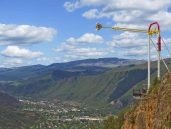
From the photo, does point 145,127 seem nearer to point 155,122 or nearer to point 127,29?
point 155,122

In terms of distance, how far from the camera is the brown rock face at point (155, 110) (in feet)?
256

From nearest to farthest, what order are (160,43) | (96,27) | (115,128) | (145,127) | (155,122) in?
(155,122) < (145,127) < (160,43) < (96,27) < (115,128)

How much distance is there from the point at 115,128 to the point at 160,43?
4177 centimetres

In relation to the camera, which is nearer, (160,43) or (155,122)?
(155,122)

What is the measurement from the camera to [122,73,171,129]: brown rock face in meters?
78.1

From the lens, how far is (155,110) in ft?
279

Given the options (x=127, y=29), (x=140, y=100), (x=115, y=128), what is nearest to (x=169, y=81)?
(x=140, y=100)

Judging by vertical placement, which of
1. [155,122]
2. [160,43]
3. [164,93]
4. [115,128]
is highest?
[160,43]

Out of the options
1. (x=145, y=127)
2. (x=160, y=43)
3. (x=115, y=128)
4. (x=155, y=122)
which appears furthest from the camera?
(x=115, y=128)

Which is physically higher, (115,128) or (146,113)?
(146,113)

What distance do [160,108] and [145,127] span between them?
8.26m

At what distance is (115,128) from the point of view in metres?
129

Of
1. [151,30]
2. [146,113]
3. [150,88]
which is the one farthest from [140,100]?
[151,30]

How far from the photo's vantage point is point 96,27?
103688mm
